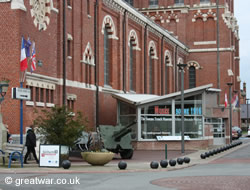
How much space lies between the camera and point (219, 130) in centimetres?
4794

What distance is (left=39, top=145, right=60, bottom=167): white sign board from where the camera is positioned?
20.1 m

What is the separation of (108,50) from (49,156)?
26.3 meters

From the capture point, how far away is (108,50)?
45.8 m

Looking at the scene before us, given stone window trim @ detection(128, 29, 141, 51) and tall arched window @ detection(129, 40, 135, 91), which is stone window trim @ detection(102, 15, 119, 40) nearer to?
stone window trim @ detection(128, 29, 141, 51)

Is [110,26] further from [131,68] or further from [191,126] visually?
[191,126]

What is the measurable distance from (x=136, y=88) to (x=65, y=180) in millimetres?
36393

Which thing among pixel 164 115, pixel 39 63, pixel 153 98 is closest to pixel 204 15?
pixel 164 115

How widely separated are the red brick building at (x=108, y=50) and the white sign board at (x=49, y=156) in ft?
26.2

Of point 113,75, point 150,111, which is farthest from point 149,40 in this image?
point 150,111

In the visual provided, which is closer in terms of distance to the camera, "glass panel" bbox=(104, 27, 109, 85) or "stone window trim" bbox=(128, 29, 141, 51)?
"glass panel" bbox=(104, 27, 109, 85)

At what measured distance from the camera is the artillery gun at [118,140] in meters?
28.8

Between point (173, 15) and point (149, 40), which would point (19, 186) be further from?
point (173, 15)

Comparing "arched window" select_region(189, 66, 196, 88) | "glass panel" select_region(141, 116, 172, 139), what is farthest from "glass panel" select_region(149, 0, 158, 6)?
"glass panel" select_region(141, 116, 172, 139)

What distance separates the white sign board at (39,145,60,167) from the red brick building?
7984 millimetres
